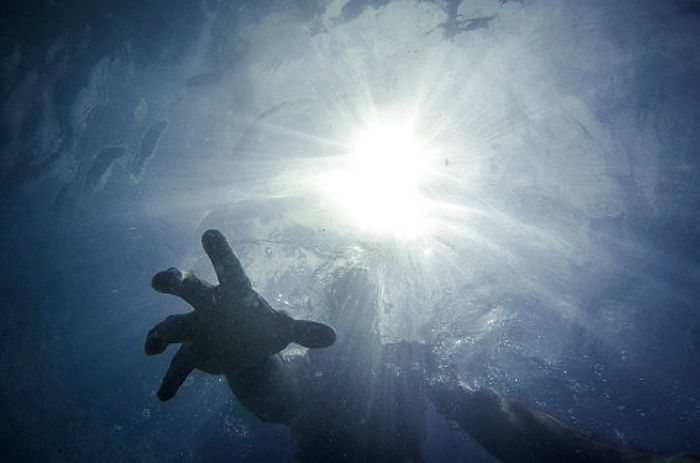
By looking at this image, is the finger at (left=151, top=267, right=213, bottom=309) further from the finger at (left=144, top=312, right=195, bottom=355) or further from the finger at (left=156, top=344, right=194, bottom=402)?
the finger at (left=156, top=344, right=194, bottom=402)

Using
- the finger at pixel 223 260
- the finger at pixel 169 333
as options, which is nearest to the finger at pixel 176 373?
the finger at pixel 169 333

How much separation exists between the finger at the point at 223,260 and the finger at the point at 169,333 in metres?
0.67

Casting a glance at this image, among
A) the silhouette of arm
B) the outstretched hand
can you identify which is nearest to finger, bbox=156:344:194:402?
the outstretched hand

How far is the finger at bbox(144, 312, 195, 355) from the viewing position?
4047mm

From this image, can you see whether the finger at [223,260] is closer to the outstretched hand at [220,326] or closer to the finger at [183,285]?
the outstretched hand at [220,326]

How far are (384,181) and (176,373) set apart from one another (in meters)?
10.9

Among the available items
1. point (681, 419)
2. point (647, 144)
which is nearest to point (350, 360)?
point (647, 144)

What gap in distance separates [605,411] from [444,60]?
21502 millimetres

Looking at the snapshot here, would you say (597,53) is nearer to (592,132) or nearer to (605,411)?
(592,132)

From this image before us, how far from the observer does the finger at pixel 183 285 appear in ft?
12.8

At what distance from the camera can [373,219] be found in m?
14.6

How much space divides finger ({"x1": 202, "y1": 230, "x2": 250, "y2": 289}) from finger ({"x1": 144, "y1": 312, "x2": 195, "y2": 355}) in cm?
67

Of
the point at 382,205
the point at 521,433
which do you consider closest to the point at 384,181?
the point at 382,205

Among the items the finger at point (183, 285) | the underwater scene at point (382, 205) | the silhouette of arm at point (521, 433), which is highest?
the underwater scene at point (382, 205)
